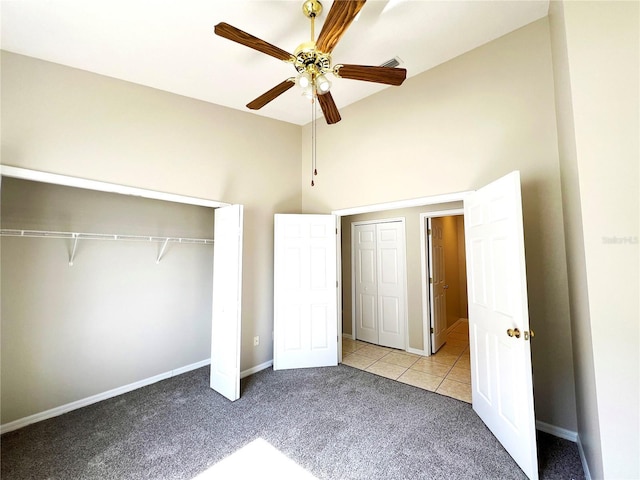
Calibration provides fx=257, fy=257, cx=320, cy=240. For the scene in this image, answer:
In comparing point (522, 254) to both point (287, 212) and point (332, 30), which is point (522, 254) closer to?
point (332, 30)

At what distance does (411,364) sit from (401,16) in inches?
152

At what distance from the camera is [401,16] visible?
2.03m

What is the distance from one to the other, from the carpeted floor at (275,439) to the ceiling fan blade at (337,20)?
2810 mm

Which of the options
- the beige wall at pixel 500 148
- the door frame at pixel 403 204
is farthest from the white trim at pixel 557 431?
the door frame at pixel 403 204

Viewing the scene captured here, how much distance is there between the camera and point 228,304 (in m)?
2.79

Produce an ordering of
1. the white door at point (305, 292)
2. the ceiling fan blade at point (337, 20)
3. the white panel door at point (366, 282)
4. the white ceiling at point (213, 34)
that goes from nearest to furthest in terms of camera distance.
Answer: the ceiling fan blade at point (337, 20) < the white ceiling at point (213, 34) < the white door at point (305, 292) < the white panel door at point (366, 282)

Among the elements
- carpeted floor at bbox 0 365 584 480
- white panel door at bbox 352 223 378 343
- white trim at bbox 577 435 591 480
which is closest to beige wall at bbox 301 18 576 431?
white trim at bbox 577 435 591 480

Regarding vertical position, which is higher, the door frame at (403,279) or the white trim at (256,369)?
the door frame at (403,279)

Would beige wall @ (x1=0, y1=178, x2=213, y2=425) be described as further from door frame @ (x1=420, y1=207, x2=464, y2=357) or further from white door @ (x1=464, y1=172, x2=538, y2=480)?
white door @ (x1=464, y1=172, x2=538, y2=480)

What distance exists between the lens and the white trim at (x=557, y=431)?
6.61 feet

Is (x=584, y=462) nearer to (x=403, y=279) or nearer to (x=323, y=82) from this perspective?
(x=403, y=279)

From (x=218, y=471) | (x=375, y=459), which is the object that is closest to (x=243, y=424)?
(x=218, y=471)

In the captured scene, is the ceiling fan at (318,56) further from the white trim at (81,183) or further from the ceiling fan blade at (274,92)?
the white trim at (81,183)

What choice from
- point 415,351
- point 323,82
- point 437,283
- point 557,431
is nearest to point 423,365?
point 415,351
